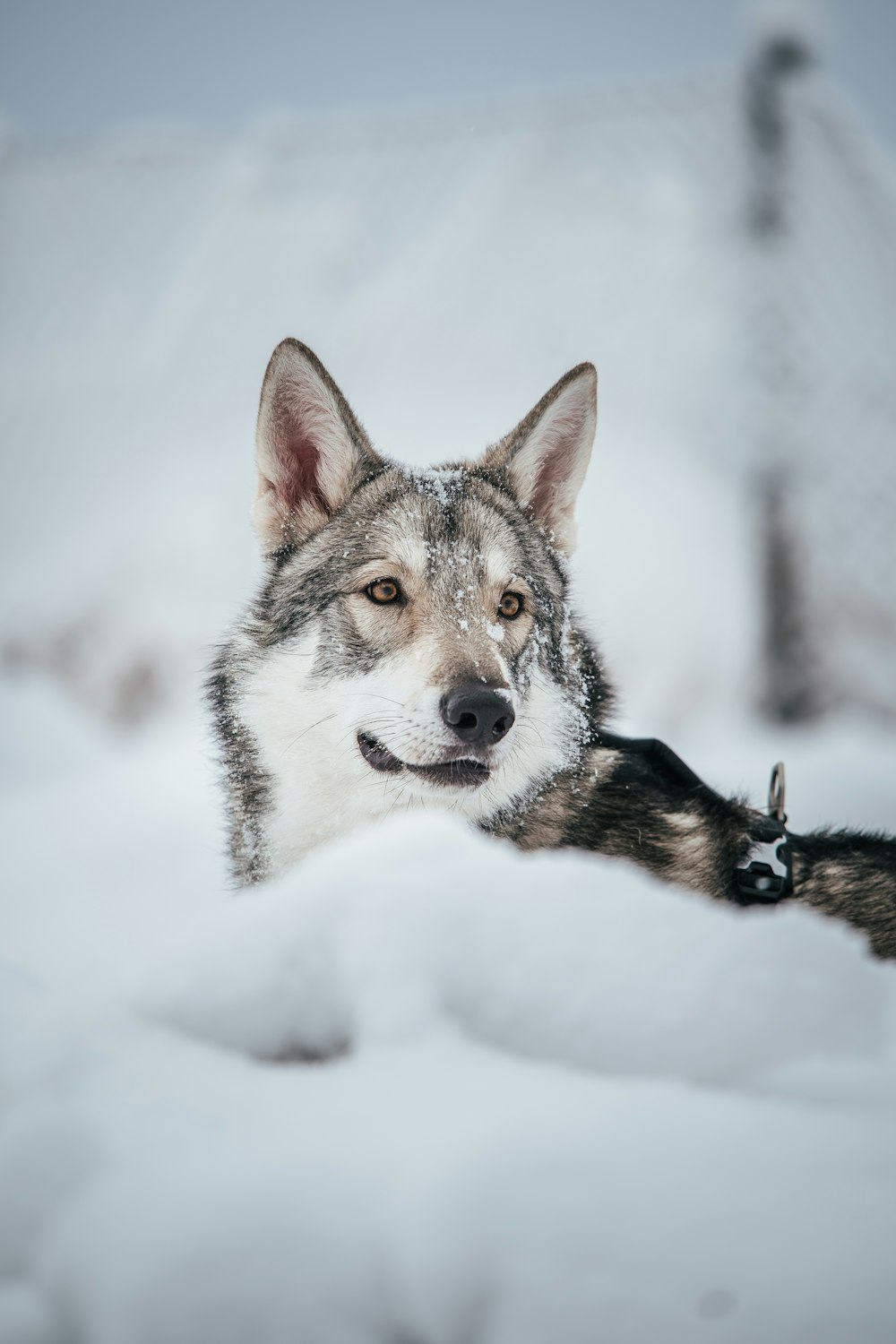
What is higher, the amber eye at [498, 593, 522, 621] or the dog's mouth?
the amber eye at [498, 593, 522, 621]

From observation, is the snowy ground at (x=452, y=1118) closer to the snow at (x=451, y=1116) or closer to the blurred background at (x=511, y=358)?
the snow at (x=451, y=1116)

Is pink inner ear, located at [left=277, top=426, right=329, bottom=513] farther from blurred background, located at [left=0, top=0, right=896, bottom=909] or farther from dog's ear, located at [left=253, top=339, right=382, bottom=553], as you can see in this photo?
blurred background, located at [left=0, top=0, right=896, bottom=909]

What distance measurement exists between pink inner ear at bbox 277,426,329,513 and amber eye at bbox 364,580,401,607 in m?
0.38

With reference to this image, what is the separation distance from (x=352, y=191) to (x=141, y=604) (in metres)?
3.52

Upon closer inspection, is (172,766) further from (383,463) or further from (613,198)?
(613,198)

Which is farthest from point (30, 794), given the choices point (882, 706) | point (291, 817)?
point (882, 706)

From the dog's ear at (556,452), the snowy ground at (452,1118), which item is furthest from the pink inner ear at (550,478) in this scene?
the snowy ground at (452,1118)

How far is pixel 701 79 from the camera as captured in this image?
573cm

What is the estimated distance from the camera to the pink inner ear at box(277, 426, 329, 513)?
2473 mm

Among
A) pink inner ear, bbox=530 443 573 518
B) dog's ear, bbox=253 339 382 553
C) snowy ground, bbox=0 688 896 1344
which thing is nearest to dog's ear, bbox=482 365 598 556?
pink inner ear, bbox=530 443 573 518

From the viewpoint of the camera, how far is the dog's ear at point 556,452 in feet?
8.12

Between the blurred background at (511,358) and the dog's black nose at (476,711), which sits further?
the blurred background at (511,358)

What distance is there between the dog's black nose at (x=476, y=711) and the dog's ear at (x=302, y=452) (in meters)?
0.83

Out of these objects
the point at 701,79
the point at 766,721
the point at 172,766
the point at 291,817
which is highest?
the point at 701,79
